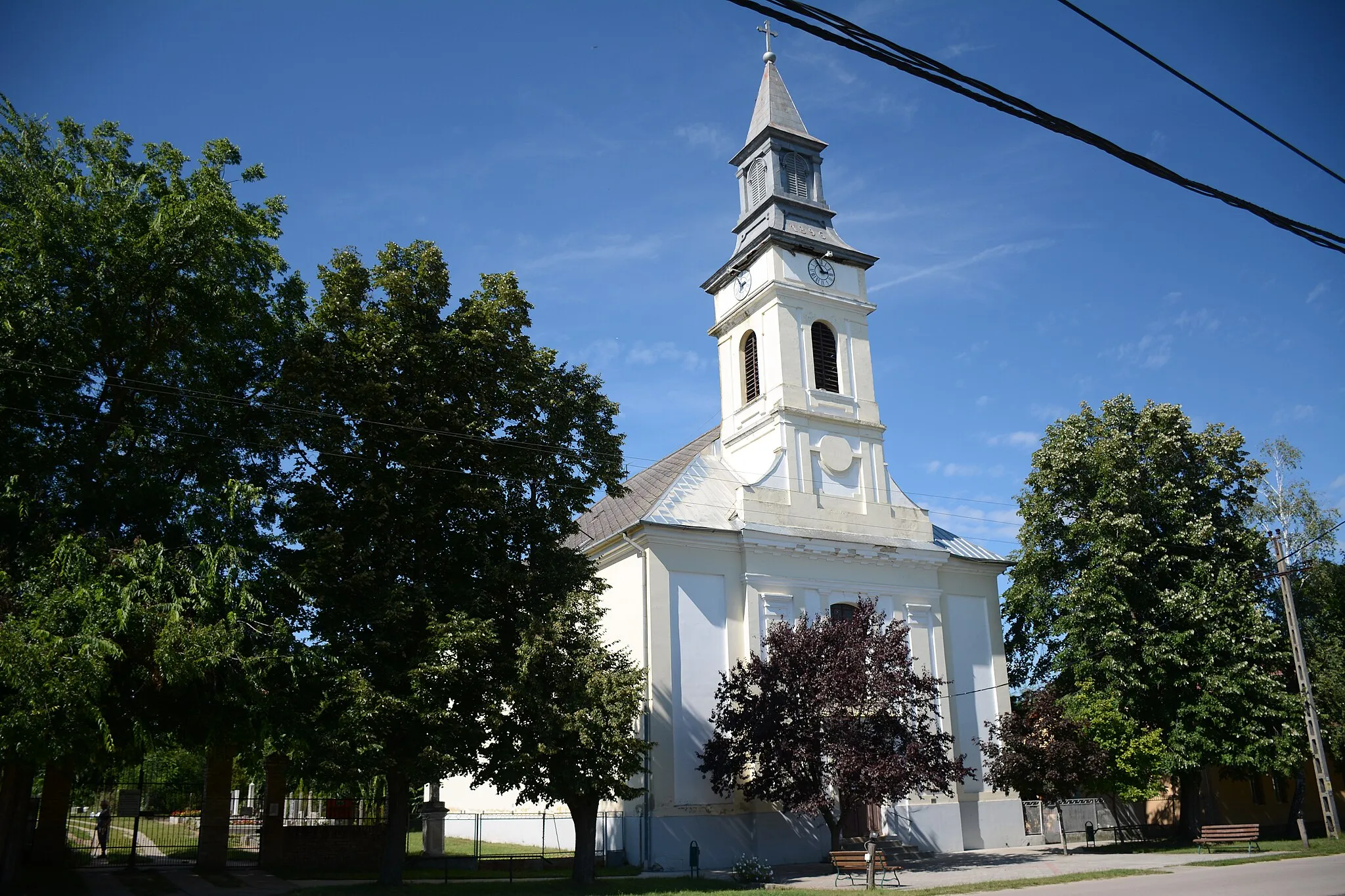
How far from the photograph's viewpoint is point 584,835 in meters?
22.5

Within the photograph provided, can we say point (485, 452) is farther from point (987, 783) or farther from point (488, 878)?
point (987, 783)

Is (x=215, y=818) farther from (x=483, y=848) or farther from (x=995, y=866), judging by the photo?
(x=995, y=866)

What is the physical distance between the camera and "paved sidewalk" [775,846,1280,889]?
22781 millimetres

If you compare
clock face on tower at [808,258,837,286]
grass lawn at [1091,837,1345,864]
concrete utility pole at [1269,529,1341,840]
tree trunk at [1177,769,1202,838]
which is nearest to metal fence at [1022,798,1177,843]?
grass lawn at [1091,837,1345,864]

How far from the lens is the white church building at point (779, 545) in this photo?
27625mm

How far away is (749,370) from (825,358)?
2.68 m

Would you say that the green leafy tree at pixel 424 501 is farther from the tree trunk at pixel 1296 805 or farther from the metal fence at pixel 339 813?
the tree trunk at pixel 1296 805

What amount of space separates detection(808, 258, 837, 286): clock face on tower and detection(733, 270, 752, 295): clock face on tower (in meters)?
2.12

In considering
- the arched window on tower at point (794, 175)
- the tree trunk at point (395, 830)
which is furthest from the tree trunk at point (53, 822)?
the arched window on tower at point (794, 175)

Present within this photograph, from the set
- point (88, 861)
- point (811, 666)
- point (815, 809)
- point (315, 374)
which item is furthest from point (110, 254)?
point (815, 809)

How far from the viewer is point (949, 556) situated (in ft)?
111

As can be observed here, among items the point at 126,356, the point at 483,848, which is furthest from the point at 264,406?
the point at 483,848

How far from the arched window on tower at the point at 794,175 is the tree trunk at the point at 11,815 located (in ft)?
92.4

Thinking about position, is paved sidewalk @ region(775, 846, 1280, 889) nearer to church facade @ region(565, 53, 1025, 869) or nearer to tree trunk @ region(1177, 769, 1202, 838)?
church facade @ region(565, 53, 1025, 869)
